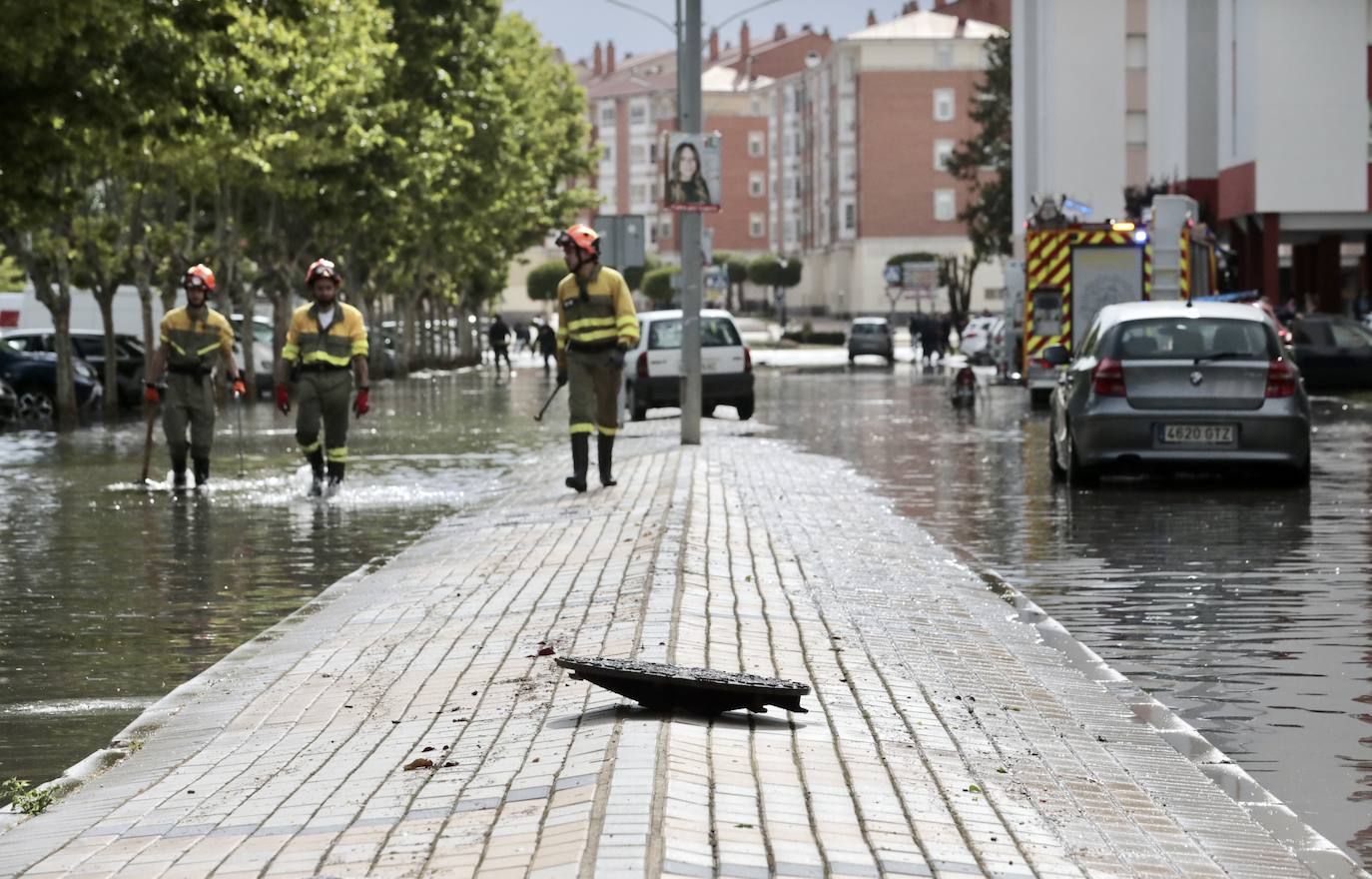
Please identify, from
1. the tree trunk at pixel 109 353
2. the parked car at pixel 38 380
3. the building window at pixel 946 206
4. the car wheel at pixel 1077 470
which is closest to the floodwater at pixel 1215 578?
the car wheel at pixel 1077 470

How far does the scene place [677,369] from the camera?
33.9 meters

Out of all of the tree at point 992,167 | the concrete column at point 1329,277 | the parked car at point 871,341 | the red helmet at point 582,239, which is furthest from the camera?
the tree at point 992,167

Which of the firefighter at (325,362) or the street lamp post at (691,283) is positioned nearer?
the firefighter at (325,362)

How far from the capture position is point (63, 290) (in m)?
39.9

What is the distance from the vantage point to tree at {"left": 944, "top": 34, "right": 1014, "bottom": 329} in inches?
3937

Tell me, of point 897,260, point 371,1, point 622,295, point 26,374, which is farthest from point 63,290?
point 897,260

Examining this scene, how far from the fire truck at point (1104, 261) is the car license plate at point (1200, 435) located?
713 inches

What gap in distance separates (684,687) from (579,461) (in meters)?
10.4

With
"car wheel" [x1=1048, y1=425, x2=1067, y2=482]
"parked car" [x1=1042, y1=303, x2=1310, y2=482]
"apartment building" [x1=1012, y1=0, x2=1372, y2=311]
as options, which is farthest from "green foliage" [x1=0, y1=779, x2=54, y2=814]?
"apartment building" [x1=1012, y1=0, x2=1372, y2=311]

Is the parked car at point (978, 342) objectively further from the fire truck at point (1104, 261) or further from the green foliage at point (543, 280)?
the green foliage at point (543, 280)

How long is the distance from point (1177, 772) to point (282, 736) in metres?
2.64

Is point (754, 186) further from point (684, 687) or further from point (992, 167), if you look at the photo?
point (684, 687)

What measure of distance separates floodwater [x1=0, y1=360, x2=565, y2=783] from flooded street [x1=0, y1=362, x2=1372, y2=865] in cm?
2

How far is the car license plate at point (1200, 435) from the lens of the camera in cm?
1823
